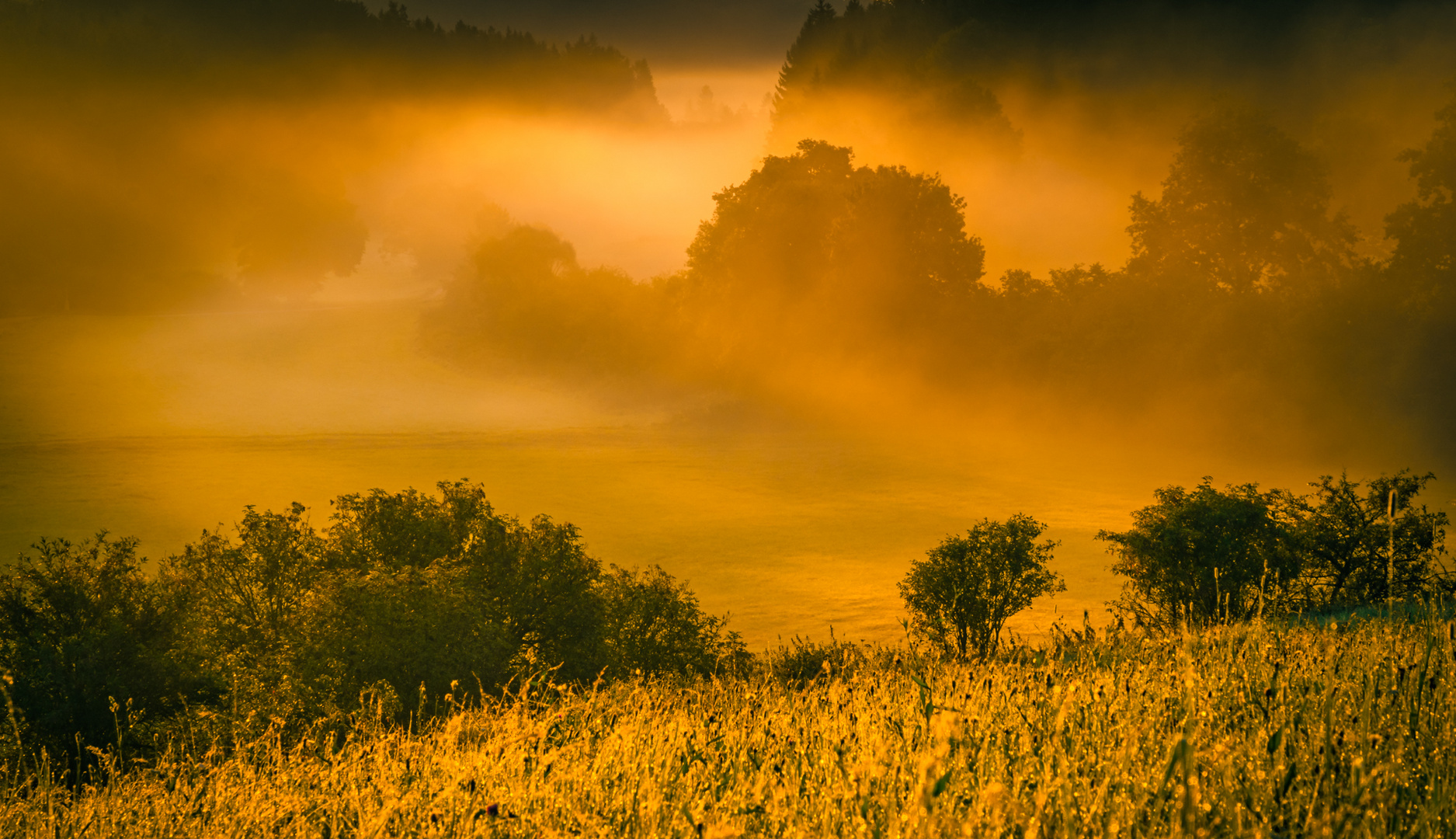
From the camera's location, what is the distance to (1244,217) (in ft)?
223

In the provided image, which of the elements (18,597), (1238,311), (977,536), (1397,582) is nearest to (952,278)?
(1238,311)

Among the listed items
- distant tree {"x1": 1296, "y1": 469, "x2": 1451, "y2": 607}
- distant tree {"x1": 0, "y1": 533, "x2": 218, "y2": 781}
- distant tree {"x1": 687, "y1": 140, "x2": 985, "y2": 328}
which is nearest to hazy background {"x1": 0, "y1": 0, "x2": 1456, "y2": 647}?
distant tree {"x1": 687, "y1": 140, "x2": 985, "y2": 328}

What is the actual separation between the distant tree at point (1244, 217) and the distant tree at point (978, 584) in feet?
159

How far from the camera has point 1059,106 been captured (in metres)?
102

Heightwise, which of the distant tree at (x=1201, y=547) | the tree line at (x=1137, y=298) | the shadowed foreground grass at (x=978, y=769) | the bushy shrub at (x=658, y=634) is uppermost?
the tree line at (x=1137, y=298)

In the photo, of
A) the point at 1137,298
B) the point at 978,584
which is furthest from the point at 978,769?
the point at 1137,298

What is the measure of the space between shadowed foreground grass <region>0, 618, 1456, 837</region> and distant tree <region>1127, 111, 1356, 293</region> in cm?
7026

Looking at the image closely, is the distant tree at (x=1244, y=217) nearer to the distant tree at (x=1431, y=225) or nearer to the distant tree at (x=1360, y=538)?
the distant tree at (x=1431, y=225)

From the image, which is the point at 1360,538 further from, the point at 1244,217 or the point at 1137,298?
the point at 1244,217

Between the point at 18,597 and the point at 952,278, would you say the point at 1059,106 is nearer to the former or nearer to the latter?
the point at 952,278

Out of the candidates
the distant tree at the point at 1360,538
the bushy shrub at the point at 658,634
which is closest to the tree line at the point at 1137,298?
the distant tree at the point at 1360,538

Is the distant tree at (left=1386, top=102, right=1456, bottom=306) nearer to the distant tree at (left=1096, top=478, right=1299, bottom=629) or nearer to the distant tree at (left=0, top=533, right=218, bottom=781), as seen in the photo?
the distant tree at (left=1096, top=478, right=1299, bottom=629)

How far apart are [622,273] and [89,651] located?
77.0 meters

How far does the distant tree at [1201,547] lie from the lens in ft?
88.9
